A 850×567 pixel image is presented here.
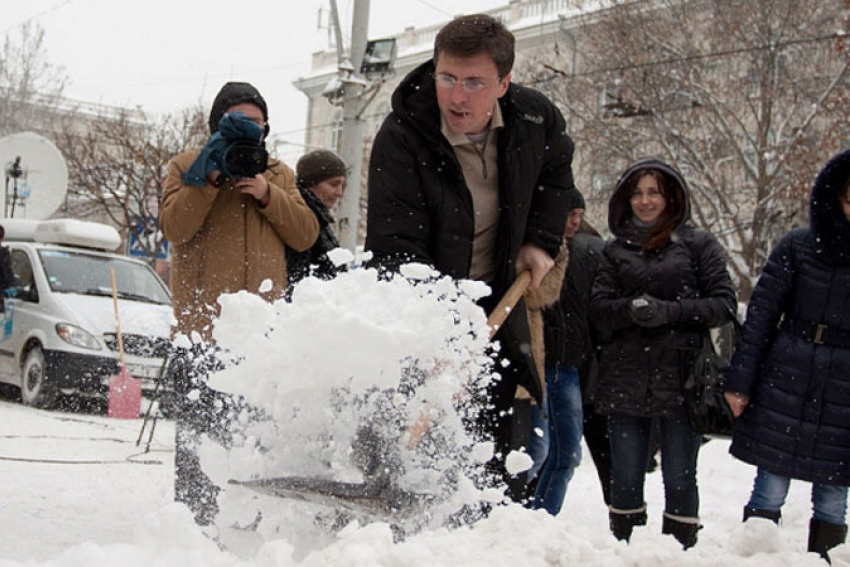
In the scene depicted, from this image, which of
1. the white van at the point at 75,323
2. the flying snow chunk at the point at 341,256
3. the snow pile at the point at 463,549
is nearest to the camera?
the snow pile at the point at 463,549

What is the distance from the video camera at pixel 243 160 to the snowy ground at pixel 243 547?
1253mm

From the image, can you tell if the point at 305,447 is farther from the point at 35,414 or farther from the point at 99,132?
the point at 99,132

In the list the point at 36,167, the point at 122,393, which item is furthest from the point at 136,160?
the point at 122,393

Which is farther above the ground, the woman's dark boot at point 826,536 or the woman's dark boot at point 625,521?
the woman's dark boot at point 826,536

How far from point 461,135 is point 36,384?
7.85 metres

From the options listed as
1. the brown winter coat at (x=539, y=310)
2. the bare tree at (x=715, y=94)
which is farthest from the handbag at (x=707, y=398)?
the bare tree at (x=715, y=94)

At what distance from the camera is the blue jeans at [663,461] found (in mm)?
4055

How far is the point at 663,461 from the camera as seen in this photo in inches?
162

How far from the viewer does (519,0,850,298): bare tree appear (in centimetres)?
1769

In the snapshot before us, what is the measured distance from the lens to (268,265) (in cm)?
389

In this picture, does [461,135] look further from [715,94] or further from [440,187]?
[715,94]

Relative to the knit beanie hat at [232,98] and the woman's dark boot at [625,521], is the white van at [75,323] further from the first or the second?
the woman's dark boot at [625,521]

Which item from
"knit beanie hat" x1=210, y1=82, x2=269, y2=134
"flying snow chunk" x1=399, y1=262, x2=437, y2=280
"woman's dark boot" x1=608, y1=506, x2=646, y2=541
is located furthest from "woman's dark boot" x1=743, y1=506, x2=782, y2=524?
"knit beanie hat" x1=210, y1=82, x2=269, y2=134

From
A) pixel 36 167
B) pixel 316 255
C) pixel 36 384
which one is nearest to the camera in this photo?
pixel 316 255
